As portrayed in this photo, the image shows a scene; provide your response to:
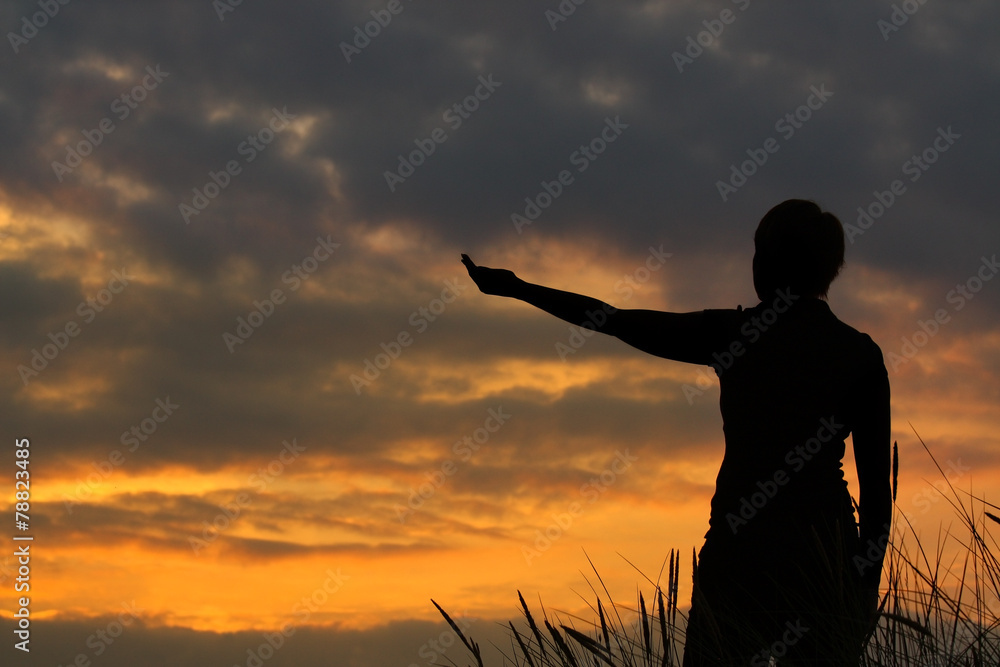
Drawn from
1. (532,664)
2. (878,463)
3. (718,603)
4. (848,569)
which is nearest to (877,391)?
(878,463)

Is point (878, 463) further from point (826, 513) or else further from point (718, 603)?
point (718, 603)

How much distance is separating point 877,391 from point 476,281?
5.32 ft

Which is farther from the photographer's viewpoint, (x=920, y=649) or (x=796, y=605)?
(x=796, y=605)

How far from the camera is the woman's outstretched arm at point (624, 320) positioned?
3.80 meters

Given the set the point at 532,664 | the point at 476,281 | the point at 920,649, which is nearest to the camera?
the point at 920,649

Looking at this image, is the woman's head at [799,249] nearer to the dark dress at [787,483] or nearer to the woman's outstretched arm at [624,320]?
the dark dress at [787,483]

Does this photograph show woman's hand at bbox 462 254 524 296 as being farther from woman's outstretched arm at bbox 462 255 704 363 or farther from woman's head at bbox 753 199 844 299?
woman's head at bbox 753 199 844 299

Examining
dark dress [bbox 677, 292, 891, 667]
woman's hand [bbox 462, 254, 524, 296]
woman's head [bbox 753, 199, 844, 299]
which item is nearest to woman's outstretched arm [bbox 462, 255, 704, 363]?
woman's hand [bbox 462, 254, 524, 296]

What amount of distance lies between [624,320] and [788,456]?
32.1 inches

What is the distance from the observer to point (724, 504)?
11.6 feet

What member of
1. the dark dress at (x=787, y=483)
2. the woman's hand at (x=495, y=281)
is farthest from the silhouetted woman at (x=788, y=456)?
the woman's hand at (x=495, y=281)

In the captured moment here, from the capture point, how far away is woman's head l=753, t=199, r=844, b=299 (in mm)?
3654

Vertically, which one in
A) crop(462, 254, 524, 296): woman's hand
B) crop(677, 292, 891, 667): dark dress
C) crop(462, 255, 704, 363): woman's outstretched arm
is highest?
crop(462, 254, 524, 296): woman's hand

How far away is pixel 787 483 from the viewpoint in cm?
344
